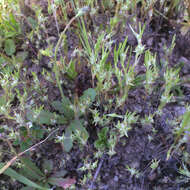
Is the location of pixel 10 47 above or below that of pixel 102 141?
above

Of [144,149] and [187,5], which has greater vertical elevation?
[187,5]

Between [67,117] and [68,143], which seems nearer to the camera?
[68,143]

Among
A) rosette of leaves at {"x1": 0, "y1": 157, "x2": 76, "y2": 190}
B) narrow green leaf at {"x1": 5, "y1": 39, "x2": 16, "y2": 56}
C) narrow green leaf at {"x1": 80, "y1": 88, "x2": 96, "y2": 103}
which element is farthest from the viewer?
narrow green leaf at {"x1": 5, "y1": 39, "x2": 16, "y2": 56}

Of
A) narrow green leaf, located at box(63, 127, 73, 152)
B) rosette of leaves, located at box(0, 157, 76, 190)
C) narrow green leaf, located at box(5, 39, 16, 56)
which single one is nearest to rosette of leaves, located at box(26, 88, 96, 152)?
narrow green leaf, located at box(63, 127, 73, 152)

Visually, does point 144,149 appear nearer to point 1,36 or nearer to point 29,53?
point 29,53

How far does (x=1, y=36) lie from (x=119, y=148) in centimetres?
121

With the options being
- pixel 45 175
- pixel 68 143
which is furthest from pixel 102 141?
pixel 45 175

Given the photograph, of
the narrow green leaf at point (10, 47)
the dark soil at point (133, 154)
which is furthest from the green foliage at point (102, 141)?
the narrow green leaf at point (10, 47)

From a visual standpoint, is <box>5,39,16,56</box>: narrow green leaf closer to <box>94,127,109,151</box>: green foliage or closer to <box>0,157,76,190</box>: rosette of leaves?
<box>0,157,76,190</box>: rosette of leaves

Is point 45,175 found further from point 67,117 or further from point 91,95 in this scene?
point 91,95

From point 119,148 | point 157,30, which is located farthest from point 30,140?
point 157,30

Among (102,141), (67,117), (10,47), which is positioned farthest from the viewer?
(10,47)

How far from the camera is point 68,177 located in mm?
1308

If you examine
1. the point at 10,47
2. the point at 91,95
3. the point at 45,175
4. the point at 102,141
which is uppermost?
the point at 10,47
